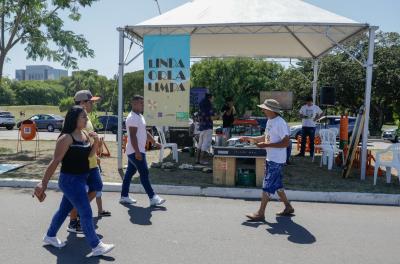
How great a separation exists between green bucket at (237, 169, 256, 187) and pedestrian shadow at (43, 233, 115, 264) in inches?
161

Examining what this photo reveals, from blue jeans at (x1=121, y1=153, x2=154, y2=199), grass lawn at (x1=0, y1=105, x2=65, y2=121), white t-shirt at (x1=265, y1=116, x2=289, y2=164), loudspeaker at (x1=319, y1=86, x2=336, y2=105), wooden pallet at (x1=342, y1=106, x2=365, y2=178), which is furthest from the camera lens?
grass lawn at (x1=0, y1=105, x2=65, y2=121)

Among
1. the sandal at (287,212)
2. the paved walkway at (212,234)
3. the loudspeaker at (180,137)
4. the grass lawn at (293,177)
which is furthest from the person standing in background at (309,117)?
the sandal at (287,212)

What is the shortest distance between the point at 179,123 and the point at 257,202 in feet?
→ 10.5

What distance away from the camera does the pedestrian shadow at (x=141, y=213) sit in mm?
6027

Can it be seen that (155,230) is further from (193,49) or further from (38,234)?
(193,49)

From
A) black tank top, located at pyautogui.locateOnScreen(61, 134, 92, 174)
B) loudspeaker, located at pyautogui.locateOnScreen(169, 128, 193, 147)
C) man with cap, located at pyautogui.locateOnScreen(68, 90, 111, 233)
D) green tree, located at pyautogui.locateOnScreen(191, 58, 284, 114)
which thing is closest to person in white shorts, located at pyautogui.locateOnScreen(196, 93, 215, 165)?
loudspeaker, located at pyautogui.locateOnScreen(169, 128, 193, 147)

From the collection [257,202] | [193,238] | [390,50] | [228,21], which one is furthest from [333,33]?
[390,50]

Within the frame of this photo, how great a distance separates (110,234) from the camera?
5.42 meters

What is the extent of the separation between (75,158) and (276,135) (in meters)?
2.80

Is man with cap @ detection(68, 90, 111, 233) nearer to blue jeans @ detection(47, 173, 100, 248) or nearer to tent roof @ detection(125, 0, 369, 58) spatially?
blue jeans @ detection(47, 173, 100, 248)

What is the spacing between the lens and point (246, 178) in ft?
28.3

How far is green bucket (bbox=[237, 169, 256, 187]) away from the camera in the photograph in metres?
8.61

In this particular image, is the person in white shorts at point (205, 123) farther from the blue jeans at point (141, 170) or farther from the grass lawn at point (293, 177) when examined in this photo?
the blue jeans at point (141, 170)

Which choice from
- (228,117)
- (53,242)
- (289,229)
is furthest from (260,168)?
(53,242)
